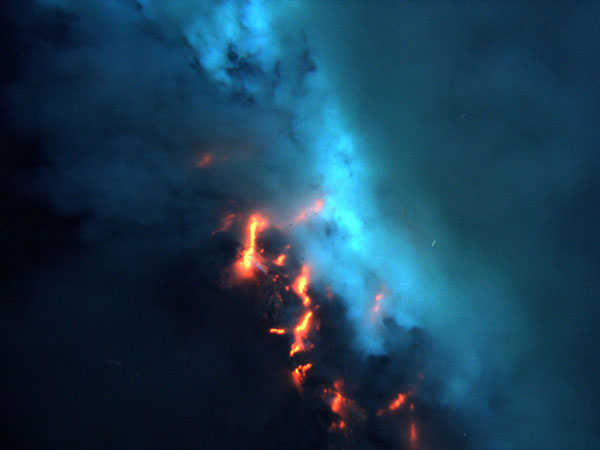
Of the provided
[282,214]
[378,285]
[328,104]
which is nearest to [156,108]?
[282,214]

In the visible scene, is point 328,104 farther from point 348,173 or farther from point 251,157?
point 251,157

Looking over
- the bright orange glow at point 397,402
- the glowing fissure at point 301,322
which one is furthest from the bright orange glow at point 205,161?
the bright orange glow at point 397,402

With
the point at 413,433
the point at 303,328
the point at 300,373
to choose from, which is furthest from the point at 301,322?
the point at 413,433

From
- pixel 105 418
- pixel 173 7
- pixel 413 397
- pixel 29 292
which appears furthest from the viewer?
pixel 173 7

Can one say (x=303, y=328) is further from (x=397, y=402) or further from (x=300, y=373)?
(x=397, y=402)

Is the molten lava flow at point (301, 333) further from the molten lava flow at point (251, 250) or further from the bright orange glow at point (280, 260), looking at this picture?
the molten lava flow at point (251, 250)

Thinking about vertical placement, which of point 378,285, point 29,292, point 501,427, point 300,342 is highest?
point 378,285
